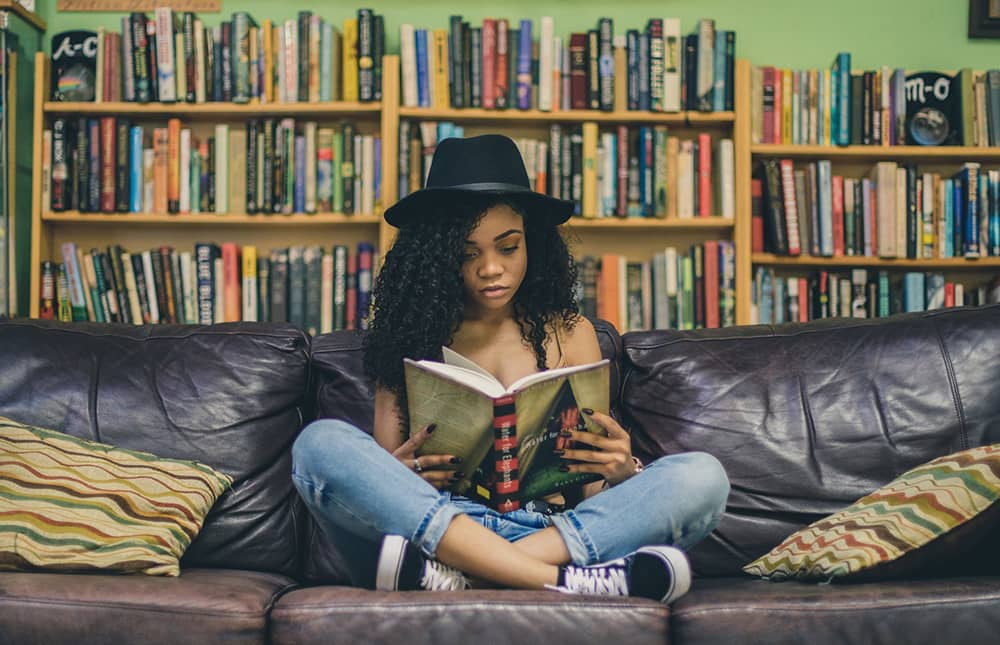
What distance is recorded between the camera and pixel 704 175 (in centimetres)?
312

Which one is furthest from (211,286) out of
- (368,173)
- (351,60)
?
(351,60)

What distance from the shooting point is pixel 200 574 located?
1562 millimetres

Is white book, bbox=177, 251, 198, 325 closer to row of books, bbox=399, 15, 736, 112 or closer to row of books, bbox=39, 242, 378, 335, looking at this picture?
row of books, bbox=39, 242, 378, 335

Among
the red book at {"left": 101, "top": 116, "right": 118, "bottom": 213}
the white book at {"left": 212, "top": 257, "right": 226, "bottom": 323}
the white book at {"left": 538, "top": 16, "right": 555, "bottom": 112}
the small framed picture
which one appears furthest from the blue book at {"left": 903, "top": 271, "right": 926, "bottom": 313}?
the red book at {"left": 101, "top": 116, "right": 118, "bottom": 213}

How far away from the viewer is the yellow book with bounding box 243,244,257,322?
10.2ft

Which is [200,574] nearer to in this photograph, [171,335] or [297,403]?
[297,403]

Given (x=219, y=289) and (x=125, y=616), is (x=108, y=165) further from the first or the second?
(x=125, y=616)

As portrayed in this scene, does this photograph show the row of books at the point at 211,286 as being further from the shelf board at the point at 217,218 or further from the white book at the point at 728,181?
the white book at the point at 728,181

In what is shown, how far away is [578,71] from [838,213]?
0.97m

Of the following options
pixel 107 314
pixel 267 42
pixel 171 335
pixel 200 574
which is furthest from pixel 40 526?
pixel 267 42

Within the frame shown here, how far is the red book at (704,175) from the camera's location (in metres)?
3.11

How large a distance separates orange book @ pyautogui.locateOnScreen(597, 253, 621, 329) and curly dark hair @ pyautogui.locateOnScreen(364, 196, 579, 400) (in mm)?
1269

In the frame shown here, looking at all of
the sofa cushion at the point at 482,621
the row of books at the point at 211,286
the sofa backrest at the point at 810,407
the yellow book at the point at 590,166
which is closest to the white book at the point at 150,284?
the row of books at the point at 211,286

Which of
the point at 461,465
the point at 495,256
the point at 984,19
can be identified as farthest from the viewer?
the point at 984,19
